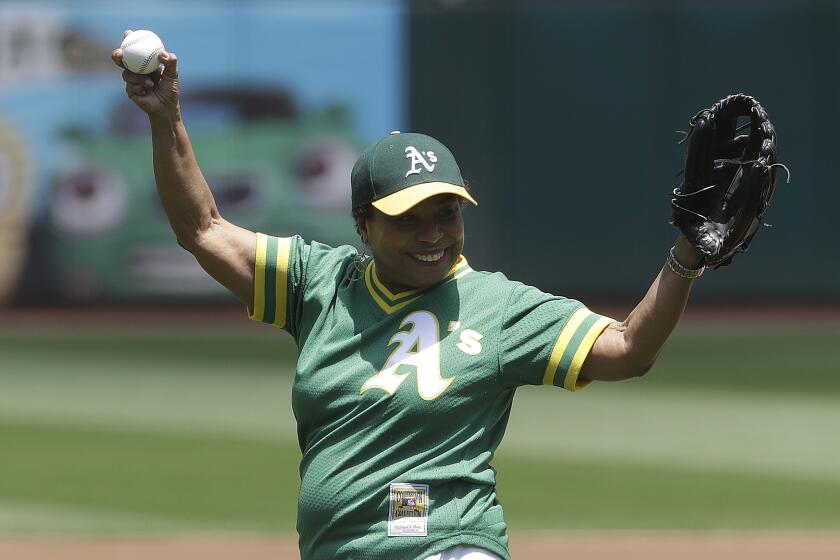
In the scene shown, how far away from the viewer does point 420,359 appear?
128 inches

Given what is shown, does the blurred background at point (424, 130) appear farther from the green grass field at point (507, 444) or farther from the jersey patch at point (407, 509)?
the jersey patch at point (407, 509)

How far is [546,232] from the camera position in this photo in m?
20.4

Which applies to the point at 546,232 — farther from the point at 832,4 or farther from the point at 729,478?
the point at 729,478

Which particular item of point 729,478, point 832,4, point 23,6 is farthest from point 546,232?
point 729,478

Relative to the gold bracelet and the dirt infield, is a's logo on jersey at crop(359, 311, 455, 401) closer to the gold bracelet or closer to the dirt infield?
the gold bracelet

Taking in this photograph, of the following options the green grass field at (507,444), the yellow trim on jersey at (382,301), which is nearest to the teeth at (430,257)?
the yellow trim on jersey at (382,301)

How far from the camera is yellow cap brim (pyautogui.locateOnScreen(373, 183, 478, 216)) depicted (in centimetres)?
324

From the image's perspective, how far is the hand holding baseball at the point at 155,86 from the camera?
3568 millimetres

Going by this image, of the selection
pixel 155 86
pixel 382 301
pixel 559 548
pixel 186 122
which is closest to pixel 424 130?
pixel 186 122

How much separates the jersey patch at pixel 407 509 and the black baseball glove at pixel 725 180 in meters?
0.80

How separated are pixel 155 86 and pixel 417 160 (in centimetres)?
74

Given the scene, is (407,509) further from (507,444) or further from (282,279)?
(507,444)

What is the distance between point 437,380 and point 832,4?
1863 centimetres

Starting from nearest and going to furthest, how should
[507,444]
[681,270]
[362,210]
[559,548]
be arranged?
[681,270], [362,210], [559,548], [507,444]
